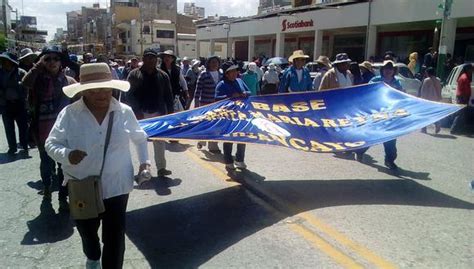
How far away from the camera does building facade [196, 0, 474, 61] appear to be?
24.6m

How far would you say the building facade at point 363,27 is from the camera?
2459cm

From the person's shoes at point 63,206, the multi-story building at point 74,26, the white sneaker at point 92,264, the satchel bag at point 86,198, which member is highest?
the multi-story building at point 74,26

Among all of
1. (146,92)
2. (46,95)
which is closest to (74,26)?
(146,92)

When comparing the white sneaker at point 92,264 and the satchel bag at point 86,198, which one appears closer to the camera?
the satchel bag at point 86,198

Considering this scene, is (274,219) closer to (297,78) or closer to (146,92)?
(146,92)

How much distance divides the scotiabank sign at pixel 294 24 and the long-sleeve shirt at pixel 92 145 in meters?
32.6

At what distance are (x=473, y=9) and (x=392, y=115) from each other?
18.2 meters

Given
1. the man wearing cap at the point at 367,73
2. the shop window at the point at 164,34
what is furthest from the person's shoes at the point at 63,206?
the shop window at the point at 164,34

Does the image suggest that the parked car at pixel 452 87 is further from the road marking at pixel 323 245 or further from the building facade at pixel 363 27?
the road marking at pixel 323 245

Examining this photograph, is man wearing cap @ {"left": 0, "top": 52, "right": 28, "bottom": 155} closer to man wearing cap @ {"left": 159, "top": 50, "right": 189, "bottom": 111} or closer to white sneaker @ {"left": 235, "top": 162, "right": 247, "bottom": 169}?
man wearing cap @ {"left": 159, "top": 50, "right": 189, "bottom": 111}

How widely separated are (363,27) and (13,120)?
1072 inches

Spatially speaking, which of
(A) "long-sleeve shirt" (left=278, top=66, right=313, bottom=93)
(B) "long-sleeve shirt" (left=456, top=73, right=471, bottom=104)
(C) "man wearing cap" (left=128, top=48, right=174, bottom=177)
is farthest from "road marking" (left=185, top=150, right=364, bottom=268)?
(B) "long-sleeve shirt" (left=456, top=73, right=471, bottom=104)

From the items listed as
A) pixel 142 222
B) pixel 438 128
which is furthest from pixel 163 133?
pixel 438 128

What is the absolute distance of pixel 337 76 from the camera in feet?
29.3
